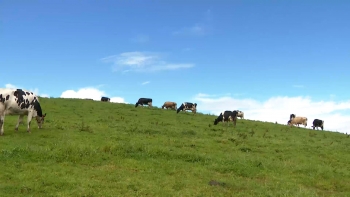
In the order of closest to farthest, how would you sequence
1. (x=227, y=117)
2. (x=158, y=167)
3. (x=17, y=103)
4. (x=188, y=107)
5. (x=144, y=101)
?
(x=158, y=167)
(x=17, y=103)
(x=227, y=117)
(x=188, y=107)
(x=144, y=101)

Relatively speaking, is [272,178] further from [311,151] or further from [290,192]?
[311,151]

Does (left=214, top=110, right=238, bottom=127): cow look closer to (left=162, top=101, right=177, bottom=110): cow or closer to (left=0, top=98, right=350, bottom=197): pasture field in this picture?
(left=0, top=98, right=350, bottom=197): pasture field

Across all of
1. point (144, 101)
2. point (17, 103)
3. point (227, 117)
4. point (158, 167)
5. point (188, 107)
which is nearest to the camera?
point (158, 167)

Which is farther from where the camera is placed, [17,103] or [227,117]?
[227,117]

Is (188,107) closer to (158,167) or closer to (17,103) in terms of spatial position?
(17,103)

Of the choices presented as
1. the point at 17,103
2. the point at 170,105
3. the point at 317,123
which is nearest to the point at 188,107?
the point at 170,105

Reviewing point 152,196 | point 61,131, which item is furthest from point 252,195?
point 61,131

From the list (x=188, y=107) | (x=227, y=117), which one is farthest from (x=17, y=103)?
(x=188, y=107)

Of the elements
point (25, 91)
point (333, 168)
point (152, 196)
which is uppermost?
point (25, 91)

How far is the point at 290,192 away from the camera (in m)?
13.2

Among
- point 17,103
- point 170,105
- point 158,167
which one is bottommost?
point 158,167

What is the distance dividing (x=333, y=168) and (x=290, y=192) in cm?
619

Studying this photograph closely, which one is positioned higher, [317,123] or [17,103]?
[317,123]

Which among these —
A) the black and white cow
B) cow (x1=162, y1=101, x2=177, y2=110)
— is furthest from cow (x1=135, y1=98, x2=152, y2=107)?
the black and white cow
